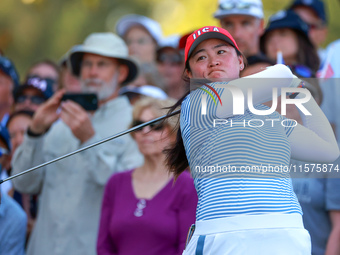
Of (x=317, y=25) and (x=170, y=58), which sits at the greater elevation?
(x=317, y=25)

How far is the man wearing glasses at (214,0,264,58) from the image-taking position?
6227 millimetres

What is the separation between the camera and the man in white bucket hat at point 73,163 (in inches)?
221

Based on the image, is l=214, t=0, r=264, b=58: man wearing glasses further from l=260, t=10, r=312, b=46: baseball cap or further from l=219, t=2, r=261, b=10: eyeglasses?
l=260, t=10, r=312, b=46: baseball cap

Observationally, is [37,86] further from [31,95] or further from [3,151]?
[3,151]

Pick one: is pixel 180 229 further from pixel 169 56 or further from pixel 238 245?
pixel 169 56

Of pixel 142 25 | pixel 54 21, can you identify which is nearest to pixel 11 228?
pixel 142 25

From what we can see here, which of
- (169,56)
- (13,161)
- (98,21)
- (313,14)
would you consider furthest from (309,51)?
(98,21)

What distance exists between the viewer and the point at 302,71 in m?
5.56

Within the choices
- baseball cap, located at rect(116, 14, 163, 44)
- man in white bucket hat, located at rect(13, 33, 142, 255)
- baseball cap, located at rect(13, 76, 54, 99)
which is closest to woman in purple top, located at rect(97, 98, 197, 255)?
man in white bucket hat, located at rect(13, 33, 142, 255)

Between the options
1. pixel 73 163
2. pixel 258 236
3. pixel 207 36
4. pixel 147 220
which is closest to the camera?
pixel 258 236

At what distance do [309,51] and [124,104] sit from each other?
171 cm

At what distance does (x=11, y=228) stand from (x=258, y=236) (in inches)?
114

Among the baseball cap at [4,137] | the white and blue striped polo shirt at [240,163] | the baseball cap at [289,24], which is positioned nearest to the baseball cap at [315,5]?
the baseball cap at [289,24]

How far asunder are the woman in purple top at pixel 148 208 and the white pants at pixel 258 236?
1.47m
